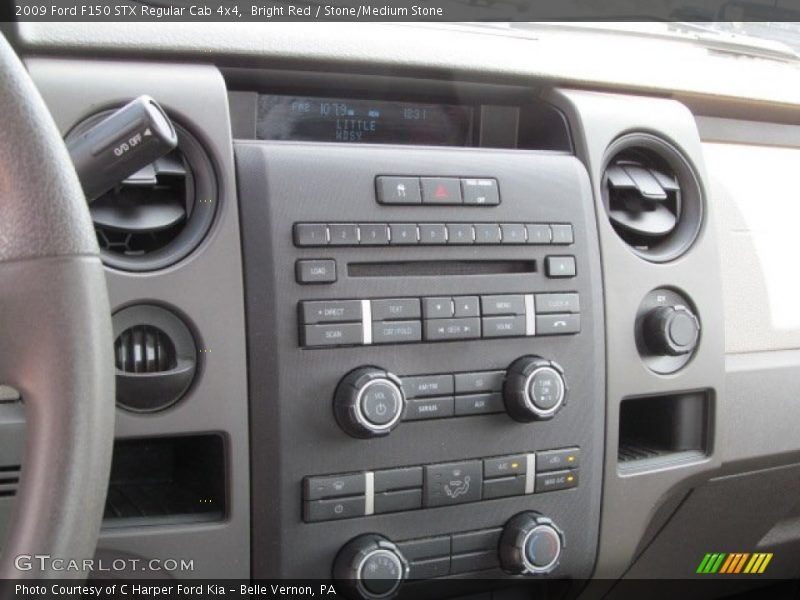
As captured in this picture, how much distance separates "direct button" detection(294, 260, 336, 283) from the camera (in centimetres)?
121

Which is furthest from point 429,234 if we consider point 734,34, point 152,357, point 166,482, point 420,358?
point 734,34

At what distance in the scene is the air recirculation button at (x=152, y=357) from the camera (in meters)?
1.15

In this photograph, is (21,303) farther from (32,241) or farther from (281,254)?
(281,254)

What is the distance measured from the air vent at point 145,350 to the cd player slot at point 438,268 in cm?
24

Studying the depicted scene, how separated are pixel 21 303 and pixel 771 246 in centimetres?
130

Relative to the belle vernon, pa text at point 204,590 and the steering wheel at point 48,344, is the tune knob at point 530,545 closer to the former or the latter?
the belle vernon, pa text at point 204,590

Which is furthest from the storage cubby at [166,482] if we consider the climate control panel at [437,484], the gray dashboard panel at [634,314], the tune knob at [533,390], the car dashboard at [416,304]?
the gray dashboard panel at [634,314]

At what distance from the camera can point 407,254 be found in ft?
4.17

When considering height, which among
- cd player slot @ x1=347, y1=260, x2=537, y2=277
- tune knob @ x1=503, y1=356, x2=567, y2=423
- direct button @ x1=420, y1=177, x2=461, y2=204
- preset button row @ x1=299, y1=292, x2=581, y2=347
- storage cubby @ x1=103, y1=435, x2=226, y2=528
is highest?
direct button @ x1=420, y1=177, x2=461, y2=204

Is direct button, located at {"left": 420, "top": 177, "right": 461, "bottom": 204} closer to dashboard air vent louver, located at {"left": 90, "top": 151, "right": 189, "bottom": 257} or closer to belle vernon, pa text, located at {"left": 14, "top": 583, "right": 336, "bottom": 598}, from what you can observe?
dashboard air vent louver, located at {"left": 90, "top": 151, "right": 189, "bottom": 257}

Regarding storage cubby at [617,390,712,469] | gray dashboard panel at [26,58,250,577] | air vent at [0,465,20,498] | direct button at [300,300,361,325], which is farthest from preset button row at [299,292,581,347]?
air vent at [0,465,20,498]

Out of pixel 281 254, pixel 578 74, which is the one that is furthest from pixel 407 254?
pixel 578 74

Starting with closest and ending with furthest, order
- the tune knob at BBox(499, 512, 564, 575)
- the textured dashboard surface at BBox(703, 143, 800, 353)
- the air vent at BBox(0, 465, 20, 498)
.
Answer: the air vent at BBox(0, 465, 20, 498) < the tune knob at BBox(499, 512, 564, 575) < the textured dashboard surface at BBox(703, 143, 800, 353)

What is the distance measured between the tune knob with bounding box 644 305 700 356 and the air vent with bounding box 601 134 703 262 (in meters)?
0.09
